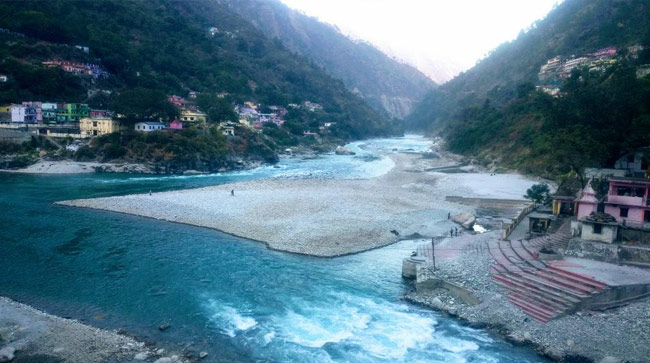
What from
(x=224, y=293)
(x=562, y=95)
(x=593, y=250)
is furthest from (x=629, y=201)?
(x=562, y=95)

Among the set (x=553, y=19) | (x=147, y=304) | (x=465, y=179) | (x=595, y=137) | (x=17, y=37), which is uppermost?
(x=553, y=19)

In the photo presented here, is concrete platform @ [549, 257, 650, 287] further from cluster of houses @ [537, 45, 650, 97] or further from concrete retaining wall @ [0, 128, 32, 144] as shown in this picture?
concrete retaining wall @ [0, 128, 32, 144]

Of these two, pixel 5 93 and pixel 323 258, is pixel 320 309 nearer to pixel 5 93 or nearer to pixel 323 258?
pixel 323 258

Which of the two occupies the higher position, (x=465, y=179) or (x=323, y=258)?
(x=465, y=179)

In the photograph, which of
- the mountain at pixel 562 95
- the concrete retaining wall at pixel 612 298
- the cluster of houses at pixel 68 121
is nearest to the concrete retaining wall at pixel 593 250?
the concrete retaining wall at pixel 612 298

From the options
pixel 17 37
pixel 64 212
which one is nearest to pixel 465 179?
pixel 64 212

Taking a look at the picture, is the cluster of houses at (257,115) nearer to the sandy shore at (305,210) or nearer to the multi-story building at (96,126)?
the multi-story building at (96,126)

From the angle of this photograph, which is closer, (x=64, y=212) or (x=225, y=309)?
(x=225, y=309)
